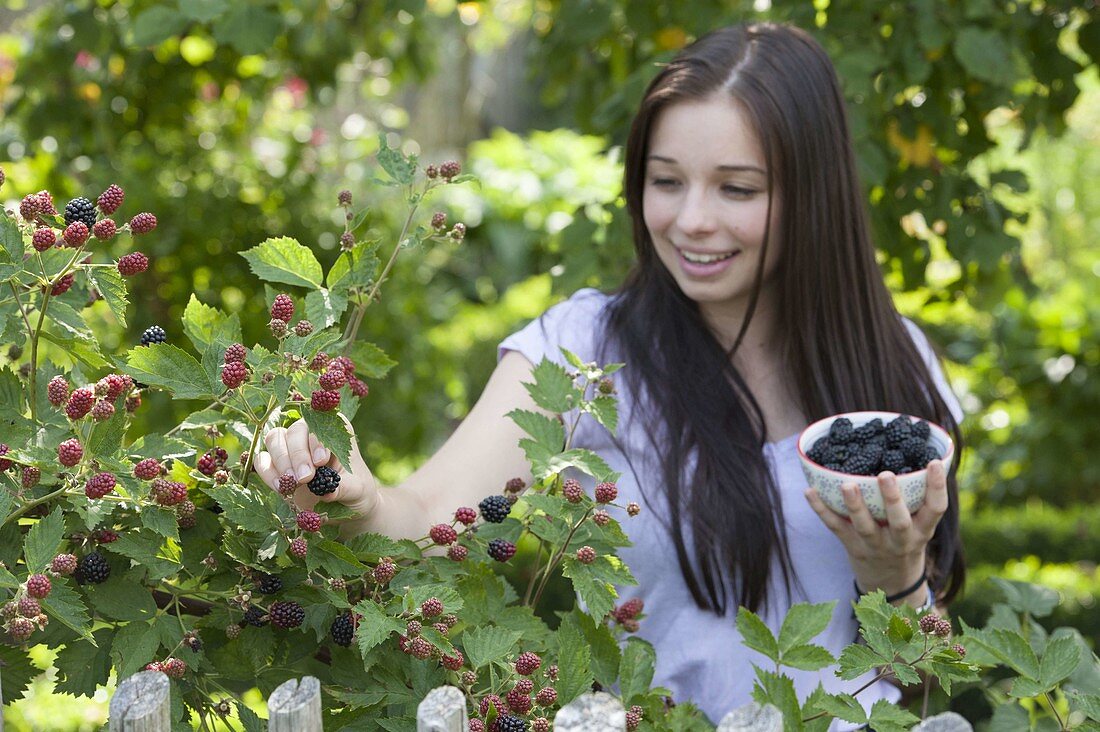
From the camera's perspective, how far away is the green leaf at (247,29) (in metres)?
2.30

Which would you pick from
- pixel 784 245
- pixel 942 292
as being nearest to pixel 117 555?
pixel 784 245

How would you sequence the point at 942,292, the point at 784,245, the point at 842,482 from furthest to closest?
1. the point at 942,292
2. the point at 784,245
3. the point at 842,482

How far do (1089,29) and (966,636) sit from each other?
70.3 inches

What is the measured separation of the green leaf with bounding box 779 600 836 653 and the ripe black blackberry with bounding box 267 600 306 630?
18.3 inches

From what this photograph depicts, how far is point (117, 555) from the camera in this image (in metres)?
1.17

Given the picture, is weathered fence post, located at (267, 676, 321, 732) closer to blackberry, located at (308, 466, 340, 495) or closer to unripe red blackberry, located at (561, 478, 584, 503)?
blackberry, located at (308, 466, 340, 495)

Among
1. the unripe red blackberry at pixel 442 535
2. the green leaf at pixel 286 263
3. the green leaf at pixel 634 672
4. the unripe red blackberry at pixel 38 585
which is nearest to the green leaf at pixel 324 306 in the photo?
the green leaf at pixel 286 263

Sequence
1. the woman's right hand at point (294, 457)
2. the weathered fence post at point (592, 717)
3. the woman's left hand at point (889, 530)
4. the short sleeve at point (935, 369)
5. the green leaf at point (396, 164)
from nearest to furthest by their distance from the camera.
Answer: the weathered fence post at point (592, 717) → the woman's right hand at point (294, 457) → the green leaf at point (396, 164) → the woman's left hand at point (889, 530) → the short sleeve at point (935, 369)

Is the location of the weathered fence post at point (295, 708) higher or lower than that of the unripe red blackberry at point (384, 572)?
lower

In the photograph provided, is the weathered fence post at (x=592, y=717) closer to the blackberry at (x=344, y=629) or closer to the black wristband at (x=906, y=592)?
the blackberry at (x=344, y=629)

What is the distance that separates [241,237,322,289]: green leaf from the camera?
1237 mm

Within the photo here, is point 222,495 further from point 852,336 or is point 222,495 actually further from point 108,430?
point 852,336

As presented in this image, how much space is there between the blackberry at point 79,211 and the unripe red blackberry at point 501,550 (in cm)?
49

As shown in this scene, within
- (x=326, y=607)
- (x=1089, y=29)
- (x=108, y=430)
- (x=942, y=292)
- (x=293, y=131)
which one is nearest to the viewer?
(x=108, y=430)
